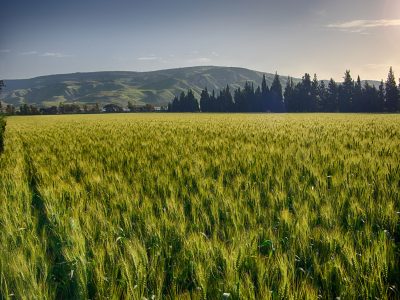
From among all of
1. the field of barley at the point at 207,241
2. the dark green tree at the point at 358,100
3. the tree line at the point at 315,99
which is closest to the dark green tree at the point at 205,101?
the tree line at the point at 315,99

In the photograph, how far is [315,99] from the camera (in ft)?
306

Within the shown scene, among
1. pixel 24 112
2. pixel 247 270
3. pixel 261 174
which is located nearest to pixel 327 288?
pixel 247 270

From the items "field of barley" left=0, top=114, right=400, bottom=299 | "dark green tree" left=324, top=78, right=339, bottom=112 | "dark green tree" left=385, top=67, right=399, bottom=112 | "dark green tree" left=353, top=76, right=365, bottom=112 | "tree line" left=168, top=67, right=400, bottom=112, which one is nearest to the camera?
"field of barley" left=0, top=114, right=400, bottom=299

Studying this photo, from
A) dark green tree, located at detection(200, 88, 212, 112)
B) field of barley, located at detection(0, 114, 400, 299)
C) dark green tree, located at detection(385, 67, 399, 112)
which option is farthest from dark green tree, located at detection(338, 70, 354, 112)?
field of barley, located at detection(0, 114, 400, 299)

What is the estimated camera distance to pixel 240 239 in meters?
2.67

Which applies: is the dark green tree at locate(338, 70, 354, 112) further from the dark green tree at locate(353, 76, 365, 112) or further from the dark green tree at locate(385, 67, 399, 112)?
the dark green tree at locate(385, 67, 399, 112)

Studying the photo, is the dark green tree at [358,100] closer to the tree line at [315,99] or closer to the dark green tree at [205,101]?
the tree line at [315,99]

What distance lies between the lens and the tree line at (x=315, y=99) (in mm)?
82938

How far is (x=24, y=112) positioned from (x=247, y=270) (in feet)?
382

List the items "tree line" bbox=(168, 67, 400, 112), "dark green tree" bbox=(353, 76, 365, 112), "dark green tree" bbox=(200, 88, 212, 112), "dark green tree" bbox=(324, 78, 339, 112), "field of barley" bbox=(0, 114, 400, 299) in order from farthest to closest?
"dark green tree" bbox=(200, 88, 212, 112) < "dark green tree" bbox=(324, 78, 339, 112) < "dark green tree" bbox=(353, 76, 365, 112) < "tree line" bbox=(168, 67, 400, 112) < "field of barley" bbox=(0, 114, 400, 299)

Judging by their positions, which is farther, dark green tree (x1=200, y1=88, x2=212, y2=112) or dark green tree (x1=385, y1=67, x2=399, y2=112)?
dark green tree (x1=200, y1=88, x2=212, y2=112)

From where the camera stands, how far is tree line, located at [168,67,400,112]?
8294 cm

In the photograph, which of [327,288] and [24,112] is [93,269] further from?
[24,112]

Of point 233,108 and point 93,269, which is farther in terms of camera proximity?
point 233,108
